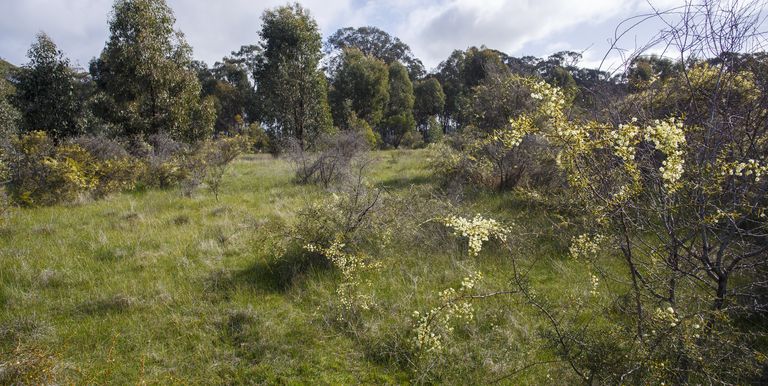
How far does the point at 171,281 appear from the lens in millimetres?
5188

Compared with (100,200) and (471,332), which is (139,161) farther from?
(471,332)

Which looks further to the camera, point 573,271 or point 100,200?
point 100,200

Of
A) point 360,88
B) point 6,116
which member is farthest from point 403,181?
point 360,88

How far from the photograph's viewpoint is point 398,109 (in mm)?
30062

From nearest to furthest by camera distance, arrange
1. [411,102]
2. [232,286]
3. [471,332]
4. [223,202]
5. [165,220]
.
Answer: [471,332], [232,286], [165,220], [223,202], [411,102]

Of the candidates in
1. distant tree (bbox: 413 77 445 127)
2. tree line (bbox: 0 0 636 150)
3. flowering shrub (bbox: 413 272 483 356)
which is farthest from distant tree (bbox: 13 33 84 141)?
distant tree (bbox: 413 77 445 127)

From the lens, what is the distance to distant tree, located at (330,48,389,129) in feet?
85.4

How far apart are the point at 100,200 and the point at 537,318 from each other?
382 inches

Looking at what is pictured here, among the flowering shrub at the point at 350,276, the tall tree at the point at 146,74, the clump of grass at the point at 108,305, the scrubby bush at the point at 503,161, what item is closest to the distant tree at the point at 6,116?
the tall tree at the point at 146,74

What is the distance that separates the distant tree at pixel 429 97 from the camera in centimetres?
3309

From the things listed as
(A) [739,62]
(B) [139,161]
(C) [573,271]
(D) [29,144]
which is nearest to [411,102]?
(B) [139,161]

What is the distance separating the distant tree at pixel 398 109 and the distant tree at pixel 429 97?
3.05 meters

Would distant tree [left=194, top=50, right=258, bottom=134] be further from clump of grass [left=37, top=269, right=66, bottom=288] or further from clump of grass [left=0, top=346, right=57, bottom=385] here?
→ clump of grass [left=0, top=346, right=57, bottom=385]

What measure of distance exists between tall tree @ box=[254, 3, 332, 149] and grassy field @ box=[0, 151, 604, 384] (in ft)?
37.0
